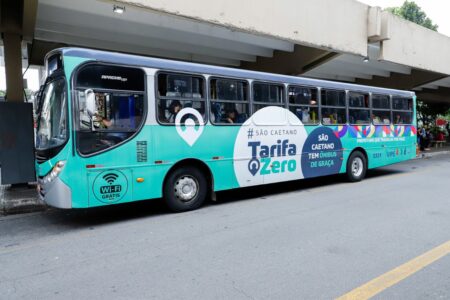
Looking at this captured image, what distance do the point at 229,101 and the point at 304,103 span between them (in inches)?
91.5

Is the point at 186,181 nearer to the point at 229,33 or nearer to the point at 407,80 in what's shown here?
the point at 229,33

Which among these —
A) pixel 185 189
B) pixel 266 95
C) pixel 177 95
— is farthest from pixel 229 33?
pixel 185 189

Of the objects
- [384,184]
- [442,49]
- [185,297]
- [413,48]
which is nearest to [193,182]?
[185,297]

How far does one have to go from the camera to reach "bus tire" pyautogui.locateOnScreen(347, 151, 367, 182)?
1012 centimetres

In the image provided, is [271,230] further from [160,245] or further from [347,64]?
[347,64]

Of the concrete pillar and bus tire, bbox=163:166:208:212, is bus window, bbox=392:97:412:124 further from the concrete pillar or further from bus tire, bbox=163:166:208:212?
the concrete pillar

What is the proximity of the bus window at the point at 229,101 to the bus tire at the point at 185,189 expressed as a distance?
1.14 metres

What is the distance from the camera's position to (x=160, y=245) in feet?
16.1

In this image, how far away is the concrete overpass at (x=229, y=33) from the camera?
864 centimetres

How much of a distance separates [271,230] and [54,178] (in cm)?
345

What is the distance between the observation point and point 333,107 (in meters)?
9.49

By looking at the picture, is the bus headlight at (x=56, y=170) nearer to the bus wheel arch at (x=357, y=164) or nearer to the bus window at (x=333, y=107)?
the bus window at (x=333, y=107)

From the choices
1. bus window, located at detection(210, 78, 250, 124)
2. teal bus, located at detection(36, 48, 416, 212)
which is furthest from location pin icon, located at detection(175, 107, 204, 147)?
bus window, located at detection(210, 78, 250, 124)

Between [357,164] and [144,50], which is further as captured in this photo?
[144,50]
